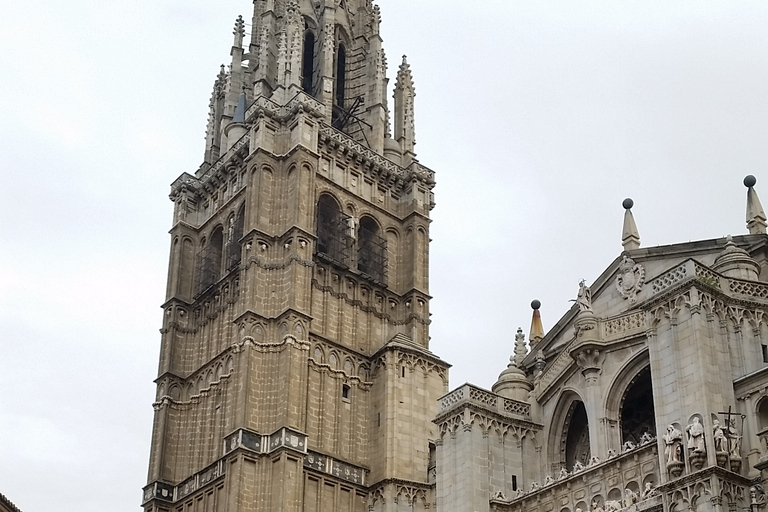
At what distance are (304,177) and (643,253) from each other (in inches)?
769

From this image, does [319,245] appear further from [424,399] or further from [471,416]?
[471,416]

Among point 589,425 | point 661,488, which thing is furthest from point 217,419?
point 661,488

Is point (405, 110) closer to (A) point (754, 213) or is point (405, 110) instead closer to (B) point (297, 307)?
(B) point (297, 307)

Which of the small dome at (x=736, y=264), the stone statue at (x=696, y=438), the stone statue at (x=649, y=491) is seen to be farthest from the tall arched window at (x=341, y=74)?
the stone statue at (x=696, y=438)

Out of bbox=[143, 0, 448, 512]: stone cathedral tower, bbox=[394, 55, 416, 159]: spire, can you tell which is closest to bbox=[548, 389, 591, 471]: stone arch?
bbox=[143, 0, 448, 512]: stone cathedral tower

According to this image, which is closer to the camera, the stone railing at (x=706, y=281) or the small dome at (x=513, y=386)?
the stone railing at (x=706, y=281)

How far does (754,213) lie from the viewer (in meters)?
45.6

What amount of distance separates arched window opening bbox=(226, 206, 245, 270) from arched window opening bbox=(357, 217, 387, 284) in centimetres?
618

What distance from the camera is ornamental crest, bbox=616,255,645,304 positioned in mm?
42219

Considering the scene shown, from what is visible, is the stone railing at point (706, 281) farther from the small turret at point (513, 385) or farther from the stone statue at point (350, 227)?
the stone statue at point (350, 227)

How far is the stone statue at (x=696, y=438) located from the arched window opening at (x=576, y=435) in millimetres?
9586

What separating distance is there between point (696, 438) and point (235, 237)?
101 feet

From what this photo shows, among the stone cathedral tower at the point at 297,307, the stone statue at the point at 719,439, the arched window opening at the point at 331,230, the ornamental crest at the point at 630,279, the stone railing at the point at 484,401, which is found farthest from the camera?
the arched window opening at the point at 331,230

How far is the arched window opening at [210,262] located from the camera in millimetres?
59406
